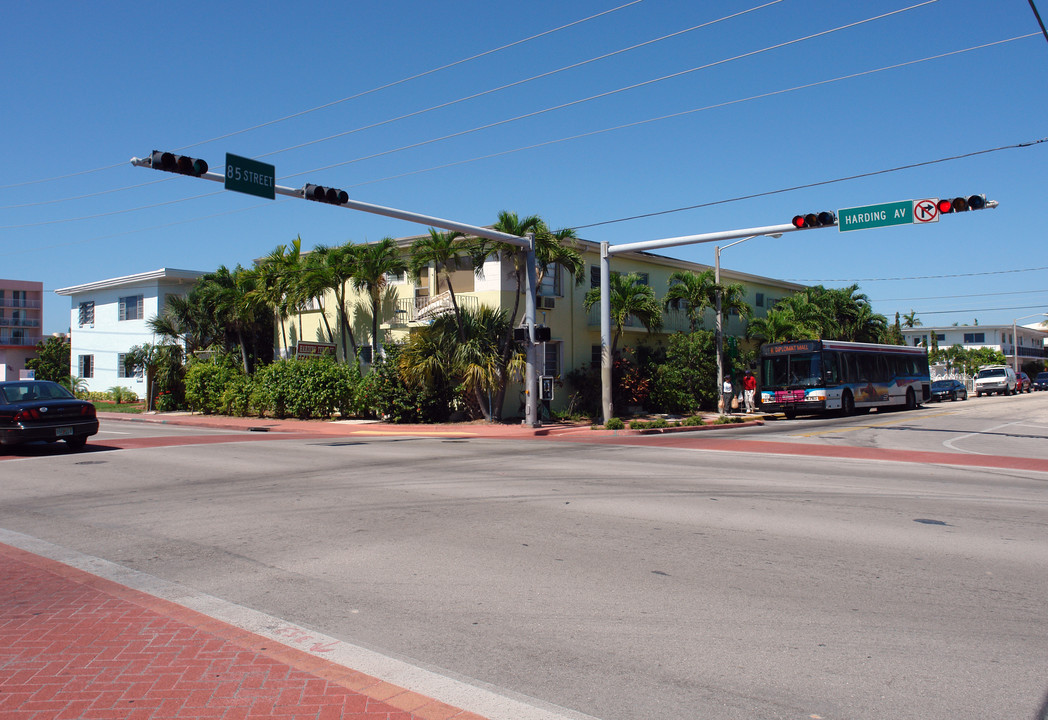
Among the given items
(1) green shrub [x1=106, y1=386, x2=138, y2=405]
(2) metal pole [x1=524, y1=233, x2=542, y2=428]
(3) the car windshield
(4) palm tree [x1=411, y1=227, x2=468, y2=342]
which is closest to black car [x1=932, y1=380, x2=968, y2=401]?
(2) metal pole [x1=524, y1=233, x2=542, y2=428]

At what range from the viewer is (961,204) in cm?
1625

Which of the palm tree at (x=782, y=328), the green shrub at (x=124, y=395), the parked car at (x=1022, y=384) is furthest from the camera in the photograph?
the parked car at (x=1022, y=384)

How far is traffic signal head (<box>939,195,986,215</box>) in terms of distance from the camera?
16.0 metres

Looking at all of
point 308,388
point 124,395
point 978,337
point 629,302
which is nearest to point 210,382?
point 308,388

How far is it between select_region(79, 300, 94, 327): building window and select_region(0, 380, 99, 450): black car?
3129 centimetres

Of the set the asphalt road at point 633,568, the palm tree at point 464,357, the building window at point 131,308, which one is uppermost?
the building window at point 131,308

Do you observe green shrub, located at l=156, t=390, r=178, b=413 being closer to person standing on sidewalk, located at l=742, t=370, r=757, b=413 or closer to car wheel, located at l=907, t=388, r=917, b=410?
person standing on sidewalk, located at l=742, t=370, r=757, b=413

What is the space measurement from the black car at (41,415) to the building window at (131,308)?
26.4 meters

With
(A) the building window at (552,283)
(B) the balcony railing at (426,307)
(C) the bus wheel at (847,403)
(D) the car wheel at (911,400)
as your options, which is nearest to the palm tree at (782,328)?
(D) the car wheel at (911,400)

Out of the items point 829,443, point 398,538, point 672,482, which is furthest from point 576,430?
point 398,538

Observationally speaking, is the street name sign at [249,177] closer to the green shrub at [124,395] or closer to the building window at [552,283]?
the building window at [552,283]

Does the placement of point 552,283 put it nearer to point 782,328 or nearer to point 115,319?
point 782,328

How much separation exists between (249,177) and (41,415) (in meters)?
6.97

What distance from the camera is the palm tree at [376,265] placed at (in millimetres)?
26891
